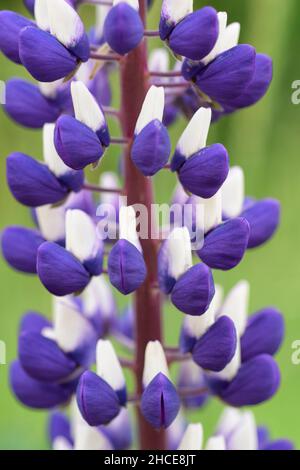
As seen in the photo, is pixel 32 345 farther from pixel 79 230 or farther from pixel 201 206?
pixel 201 206

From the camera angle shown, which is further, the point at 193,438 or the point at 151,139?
the point at 193,438

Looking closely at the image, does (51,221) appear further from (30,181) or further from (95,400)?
(95,400)

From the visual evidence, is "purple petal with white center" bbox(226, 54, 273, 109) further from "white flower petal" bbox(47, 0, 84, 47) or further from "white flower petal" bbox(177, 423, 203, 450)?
"white flower petal" bbox(177, 423, 203, 450)

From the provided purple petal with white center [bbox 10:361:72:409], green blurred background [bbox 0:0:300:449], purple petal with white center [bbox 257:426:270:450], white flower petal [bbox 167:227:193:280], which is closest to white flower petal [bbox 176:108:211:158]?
white flower petal [bbox 167:227:193:280]

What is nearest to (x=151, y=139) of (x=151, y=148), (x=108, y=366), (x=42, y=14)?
(x=151, y=148)
